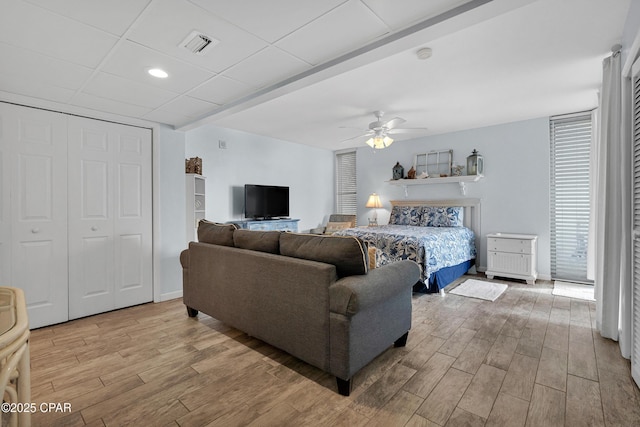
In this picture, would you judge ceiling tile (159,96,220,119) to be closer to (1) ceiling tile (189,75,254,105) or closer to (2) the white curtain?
(1) ceiling tile (189,75,254,105)

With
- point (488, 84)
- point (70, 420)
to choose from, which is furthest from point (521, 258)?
point (70, 420)

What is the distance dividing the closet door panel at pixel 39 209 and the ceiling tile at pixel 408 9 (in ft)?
10.9

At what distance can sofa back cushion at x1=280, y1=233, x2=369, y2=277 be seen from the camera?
1980mm

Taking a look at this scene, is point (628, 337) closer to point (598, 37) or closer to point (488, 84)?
point (598, 37)

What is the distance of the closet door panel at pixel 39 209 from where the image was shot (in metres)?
2.88

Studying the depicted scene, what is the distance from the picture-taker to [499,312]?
130 inches

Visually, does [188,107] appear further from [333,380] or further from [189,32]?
[333,380]

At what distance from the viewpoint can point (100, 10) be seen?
5.55 ft

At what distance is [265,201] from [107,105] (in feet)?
9.17

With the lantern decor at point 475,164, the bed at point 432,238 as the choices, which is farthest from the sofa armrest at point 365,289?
the lantern decor at point 475,164

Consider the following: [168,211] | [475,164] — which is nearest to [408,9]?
[168,211]

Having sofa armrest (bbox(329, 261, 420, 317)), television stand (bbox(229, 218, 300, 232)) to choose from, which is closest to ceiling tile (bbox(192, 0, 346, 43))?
sofa armrest (bbox(329, 261, 420, 317))

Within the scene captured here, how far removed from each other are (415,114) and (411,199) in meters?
2.07

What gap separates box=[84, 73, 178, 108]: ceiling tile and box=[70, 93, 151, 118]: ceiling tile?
0.11 meters
